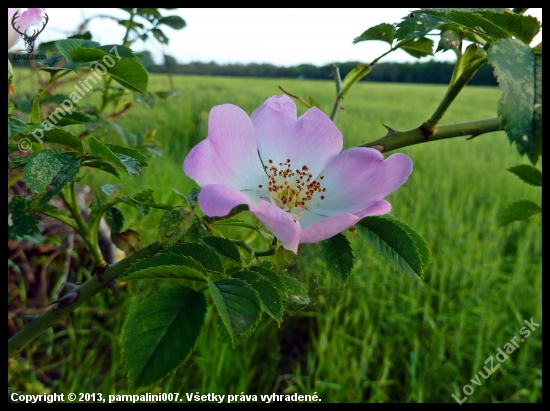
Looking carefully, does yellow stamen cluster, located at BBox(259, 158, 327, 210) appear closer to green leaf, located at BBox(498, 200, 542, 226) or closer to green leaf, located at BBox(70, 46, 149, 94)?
green leaf, located at BBox(70, 46, 149, 94)

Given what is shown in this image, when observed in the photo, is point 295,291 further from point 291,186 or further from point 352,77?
point 352,77

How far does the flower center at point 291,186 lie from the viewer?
0.44 metres

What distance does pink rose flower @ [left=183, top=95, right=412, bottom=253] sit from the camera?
331mm

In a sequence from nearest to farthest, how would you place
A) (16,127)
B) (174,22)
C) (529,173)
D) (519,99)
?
(519,99) < (16,127) < (529,173) < (174,22)

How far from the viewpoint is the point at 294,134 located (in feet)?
1.38

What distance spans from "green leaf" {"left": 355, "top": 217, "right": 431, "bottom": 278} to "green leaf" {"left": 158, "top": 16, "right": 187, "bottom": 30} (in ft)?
1.86

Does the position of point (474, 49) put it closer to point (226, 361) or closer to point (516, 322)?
point (226, 361)

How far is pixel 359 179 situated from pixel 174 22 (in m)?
0.55

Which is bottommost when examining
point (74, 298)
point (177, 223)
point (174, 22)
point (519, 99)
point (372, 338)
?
point (372, 338)

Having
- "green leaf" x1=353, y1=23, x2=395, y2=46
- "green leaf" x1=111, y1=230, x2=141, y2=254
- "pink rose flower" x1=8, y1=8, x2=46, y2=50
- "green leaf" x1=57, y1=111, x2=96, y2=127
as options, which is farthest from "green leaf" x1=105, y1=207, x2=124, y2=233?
"green leaf" x1=353, y1=23, x2=395, y2=46

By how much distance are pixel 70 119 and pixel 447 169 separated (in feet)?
10.4

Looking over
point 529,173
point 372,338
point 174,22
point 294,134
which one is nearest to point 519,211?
point 529,173

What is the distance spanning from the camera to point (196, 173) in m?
0.35

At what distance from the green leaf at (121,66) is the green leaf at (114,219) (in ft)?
0.48
